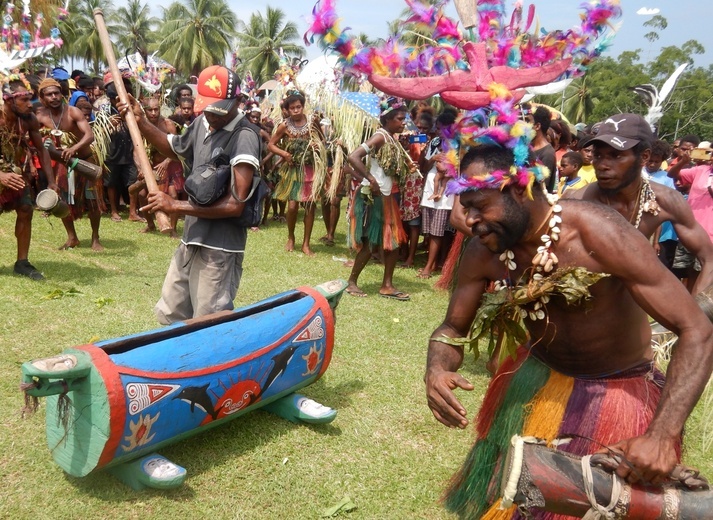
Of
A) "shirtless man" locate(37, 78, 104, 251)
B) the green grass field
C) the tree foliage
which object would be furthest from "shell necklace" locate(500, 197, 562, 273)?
the tree foliage

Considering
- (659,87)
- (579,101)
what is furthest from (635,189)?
(579,101)

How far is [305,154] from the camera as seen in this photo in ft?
28.3

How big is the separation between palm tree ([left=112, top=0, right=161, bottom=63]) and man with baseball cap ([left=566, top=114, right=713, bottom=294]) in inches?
2506

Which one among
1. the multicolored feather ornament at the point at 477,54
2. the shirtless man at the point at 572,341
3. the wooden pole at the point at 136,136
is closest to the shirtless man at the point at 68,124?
the wooden pole at the point at 136,136

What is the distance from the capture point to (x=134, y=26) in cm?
6094

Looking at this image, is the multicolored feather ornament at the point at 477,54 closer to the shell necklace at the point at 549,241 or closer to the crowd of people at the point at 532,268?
the crowd of people at the point at 532,268

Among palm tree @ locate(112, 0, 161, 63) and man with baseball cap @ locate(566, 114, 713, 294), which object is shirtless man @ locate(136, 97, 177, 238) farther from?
palm tree @ locate(112, 0, 161, 63)

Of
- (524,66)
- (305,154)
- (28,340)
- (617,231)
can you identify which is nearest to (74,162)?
(28,340)

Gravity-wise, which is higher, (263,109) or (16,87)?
(263,109)

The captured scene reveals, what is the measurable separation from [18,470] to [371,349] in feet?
9.30

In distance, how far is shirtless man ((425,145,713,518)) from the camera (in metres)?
2.01

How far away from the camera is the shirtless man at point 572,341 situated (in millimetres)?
2008

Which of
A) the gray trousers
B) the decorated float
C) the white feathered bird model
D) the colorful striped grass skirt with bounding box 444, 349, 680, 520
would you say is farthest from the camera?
the white feathered bird model

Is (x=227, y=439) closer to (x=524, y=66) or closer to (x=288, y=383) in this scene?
(x=288, y=383)
